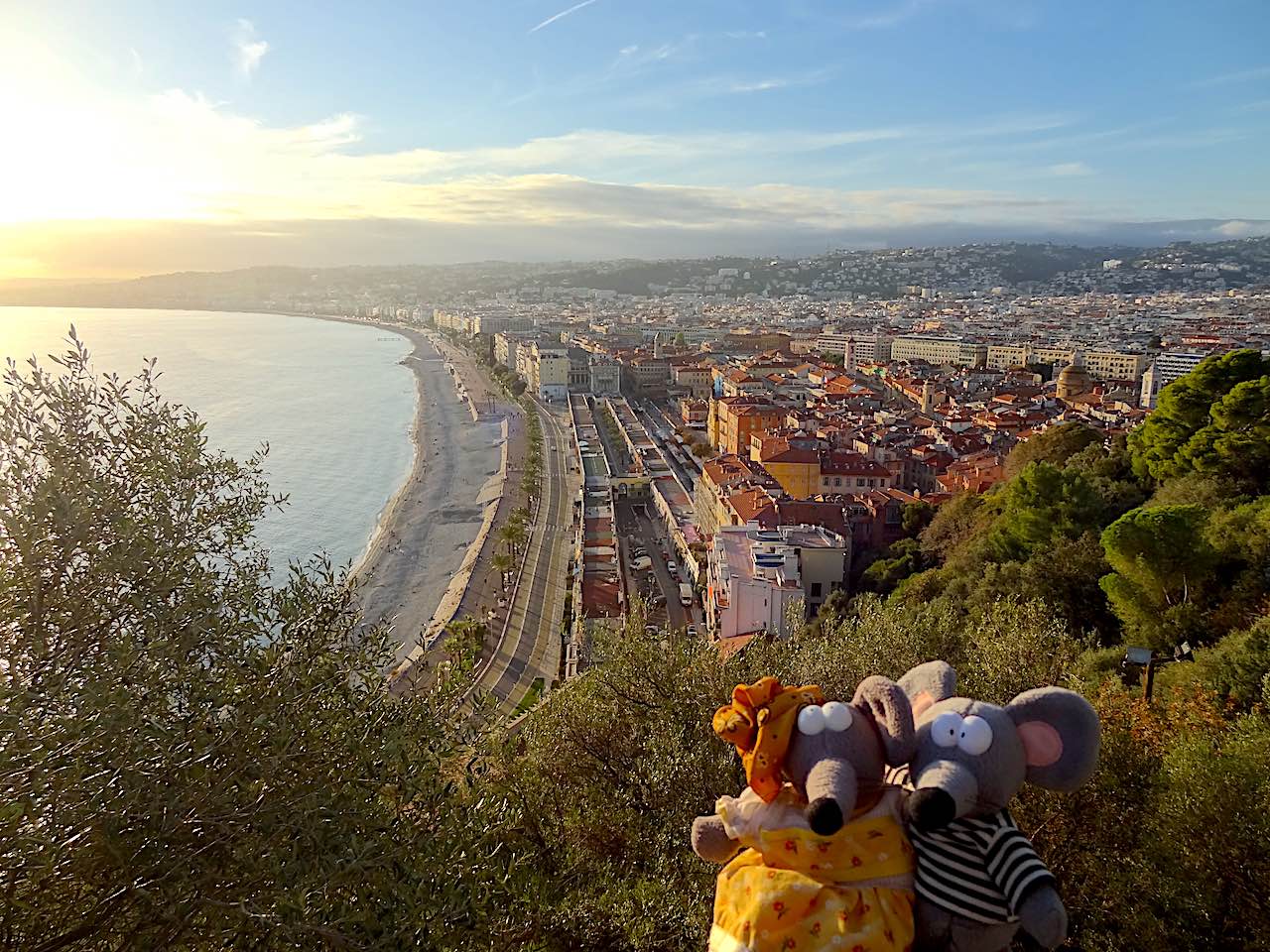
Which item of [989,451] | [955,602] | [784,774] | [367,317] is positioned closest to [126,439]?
[784,774]

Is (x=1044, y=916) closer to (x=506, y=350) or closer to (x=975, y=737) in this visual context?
(x=975, y=737)

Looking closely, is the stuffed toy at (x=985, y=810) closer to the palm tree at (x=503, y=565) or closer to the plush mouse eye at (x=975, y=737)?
the plush mouse eye at (x=975, y=737)

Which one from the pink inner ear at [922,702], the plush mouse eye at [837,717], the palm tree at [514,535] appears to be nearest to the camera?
the plush mouse eye at [837,717]

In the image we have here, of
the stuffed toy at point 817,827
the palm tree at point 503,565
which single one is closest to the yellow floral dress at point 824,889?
the stuffed toy at point 817,827

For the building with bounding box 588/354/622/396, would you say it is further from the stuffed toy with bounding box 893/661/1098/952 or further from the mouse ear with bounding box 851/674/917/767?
the stuffed toy with bounding box 893/661/1098/952

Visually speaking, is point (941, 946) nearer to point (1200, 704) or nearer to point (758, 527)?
point (1200, 704)

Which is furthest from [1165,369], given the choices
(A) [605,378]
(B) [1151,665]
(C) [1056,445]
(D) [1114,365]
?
(B) [1151,665]
